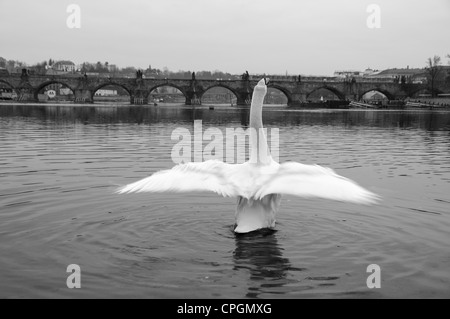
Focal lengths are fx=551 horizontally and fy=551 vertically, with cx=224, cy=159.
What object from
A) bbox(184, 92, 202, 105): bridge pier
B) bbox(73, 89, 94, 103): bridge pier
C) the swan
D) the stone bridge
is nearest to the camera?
the swan

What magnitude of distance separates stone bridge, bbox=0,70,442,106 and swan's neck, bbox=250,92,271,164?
12343cm

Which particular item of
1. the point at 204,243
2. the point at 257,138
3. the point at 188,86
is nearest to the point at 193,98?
the point at 188,86

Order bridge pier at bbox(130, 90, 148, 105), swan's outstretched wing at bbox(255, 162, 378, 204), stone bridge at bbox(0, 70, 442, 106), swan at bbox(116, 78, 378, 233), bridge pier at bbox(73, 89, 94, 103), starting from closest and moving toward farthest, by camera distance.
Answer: swan's outstretched wing at bbox(255, 162, 378, 204) → swan at bbox(116, 78, 378, 233) → stone bridge at bbox(0, 70, 442, 106) → bridge pier at bbox(73, 89, 94, 103) → bridge pier at bbox(130, 90, 148, 105)

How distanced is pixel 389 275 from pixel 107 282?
354 cm

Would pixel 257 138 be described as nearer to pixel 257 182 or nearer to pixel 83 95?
pixel 257 182

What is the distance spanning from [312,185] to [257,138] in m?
2.39

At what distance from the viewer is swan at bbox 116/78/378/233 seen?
635cm

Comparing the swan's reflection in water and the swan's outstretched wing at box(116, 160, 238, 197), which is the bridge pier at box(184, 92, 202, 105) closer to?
the swan's reflection in water

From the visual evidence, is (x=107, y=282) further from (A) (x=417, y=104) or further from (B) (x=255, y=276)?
(A) (x=417, y=104)

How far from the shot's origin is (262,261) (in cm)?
761

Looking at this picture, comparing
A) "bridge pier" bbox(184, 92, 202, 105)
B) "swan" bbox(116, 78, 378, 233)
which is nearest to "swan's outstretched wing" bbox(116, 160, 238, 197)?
"swan" bbox(116, 78, 378, 233)

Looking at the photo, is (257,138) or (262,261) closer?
(262,261)
